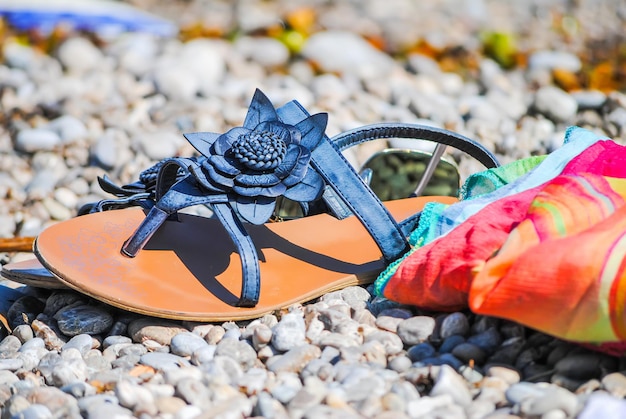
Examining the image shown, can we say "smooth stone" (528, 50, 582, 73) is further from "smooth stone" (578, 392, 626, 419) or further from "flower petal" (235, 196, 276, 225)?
"smooth stone" (578, 392, 626, 419)

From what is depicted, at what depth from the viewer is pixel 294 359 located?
55.1 inches

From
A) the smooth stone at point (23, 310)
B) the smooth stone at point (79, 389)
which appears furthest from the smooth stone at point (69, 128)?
the smooth stone at point (79, 389)

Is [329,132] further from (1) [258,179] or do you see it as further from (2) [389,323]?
(2) [389,323]

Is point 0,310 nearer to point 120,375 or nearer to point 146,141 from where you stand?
point 120,375

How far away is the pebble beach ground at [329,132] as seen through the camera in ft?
4.15

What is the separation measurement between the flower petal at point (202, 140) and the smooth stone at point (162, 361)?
0.42 metres

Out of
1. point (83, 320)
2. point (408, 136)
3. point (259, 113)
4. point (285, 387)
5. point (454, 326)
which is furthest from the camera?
point (408, 136)

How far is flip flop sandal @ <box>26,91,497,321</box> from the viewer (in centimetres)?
156

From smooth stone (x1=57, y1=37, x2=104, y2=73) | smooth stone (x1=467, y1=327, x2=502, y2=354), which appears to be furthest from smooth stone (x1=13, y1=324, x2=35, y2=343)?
smooth stone (x1=57, y1=37, x2=104, y2=73)

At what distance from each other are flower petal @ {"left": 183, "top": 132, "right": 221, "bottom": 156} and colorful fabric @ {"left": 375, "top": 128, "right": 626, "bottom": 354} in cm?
45

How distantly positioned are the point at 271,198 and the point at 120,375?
0.46 metres

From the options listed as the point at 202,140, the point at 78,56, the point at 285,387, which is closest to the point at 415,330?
the point at 285,387

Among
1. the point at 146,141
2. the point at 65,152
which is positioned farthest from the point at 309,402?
the point at 65,152

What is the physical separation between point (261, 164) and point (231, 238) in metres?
0.17
